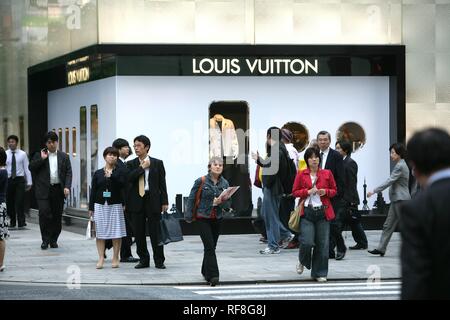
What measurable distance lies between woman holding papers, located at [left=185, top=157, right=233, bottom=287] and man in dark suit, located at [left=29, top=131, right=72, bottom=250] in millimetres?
5234

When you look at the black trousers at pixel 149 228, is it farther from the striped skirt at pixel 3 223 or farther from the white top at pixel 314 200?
the white top at pixel 314 200

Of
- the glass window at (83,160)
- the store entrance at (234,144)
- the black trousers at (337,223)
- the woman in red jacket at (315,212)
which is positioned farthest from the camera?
the glass window at (83,160)

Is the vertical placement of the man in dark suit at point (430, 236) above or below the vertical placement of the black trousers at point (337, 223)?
above

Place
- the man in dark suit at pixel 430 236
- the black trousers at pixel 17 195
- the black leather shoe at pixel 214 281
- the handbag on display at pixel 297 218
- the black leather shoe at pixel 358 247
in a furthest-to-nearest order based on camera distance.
A: the black trousers at pixel 17 195 < the black leather shoe at pixel 358 247 < the handbag on display at pixel 297 218 < the black leather shoe at pixel 214 281 < the man in dark suit at pixel 430 236

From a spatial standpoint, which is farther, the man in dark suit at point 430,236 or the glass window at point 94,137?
Answer: the glass window at point 94,137

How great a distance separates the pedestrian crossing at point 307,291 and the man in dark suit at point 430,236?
6.56 metres

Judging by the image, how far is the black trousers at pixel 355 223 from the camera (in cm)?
1567

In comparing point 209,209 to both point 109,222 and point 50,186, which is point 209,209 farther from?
point 50,186

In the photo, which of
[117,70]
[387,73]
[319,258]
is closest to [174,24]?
[117,70]

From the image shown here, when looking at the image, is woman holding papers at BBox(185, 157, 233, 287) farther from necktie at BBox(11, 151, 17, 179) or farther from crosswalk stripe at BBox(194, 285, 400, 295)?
necktie at BBox(11, 151, 17, 179)

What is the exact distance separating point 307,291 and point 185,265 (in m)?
3.30

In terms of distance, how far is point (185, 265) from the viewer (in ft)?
48.6

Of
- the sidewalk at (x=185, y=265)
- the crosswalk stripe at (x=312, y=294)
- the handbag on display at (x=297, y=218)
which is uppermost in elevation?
the handbag on display at (x=297, y=218)

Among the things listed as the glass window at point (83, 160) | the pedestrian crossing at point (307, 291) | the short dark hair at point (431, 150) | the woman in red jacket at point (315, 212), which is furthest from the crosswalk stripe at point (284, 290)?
the glass window at point (83, 160)
